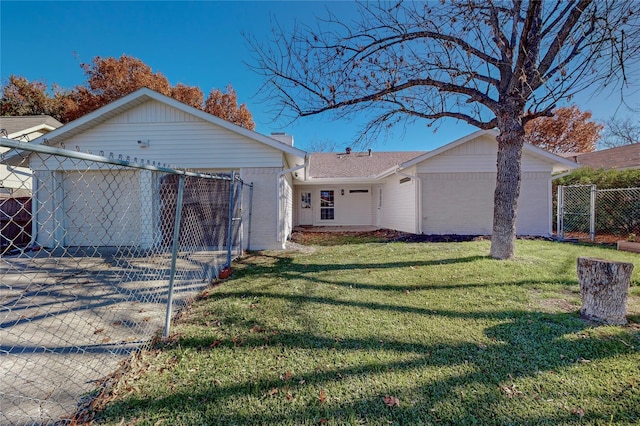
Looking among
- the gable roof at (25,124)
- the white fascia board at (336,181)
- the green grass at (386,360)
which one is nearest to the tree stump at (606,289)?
the green grass at (386,360)

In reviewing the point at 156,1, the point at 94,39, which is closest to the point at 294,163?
the point at 156,1

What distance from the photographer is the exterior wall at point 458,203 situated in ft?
34.9

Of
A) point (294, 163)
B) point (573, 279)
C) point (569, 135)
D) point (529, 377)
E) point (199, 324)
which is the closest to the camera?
point (529, 377)

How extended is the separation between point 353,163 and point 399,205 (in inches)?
212

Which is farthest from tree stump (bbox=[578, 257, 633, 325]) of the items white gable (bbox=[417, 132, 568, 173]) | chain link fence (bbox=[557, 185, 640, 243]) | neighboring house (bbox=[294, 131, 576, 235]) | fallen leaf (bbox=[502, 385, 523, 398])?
chain link fence (bbox=[557, 185, 640, 243])

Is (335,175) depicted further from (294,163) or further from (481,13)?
(481,13)

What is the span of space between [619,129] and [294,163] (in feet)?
98.7

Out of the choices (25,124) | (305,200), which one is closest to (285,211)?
(305,200)

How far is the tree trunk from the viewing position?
19.9 feet

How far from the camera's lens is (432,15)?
18.6ft

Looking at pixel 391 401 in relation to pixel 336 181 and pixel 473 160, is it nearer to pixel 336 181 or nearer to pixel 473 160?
pixel 473 160

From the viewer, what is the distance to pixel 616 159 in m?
13.7

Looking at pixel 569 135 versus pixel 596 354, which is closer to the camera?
pixel 596 354

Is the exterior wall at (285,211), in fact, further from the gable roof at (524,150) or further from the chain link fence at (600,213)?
the chain link fence at (600,213)
